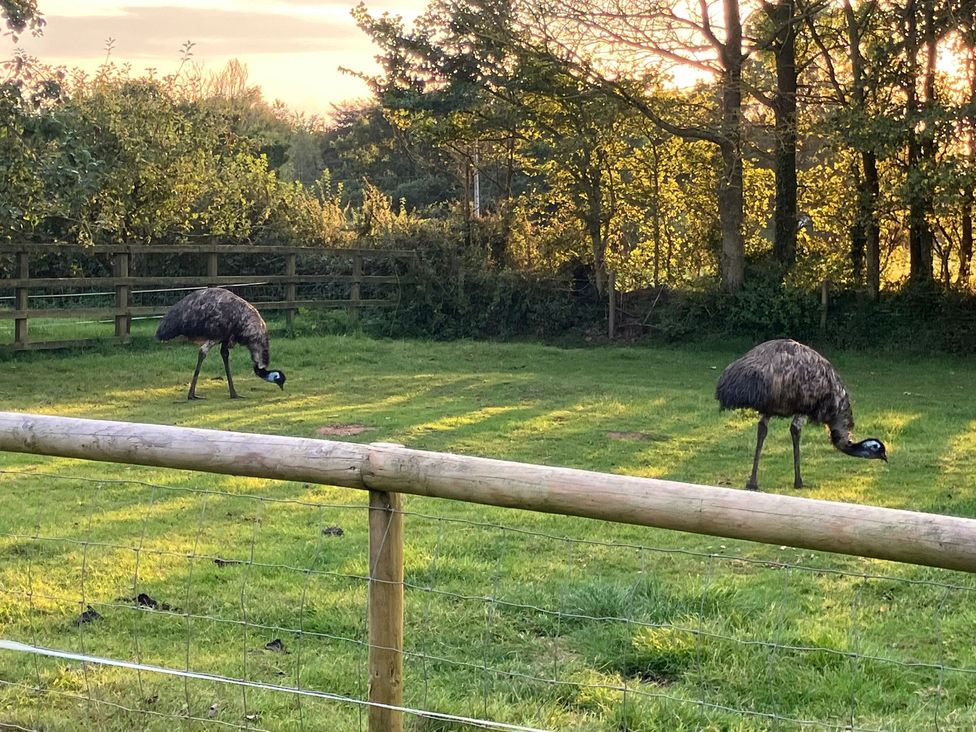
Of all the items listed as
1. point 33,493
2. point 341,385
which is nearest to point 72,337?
point 341,385

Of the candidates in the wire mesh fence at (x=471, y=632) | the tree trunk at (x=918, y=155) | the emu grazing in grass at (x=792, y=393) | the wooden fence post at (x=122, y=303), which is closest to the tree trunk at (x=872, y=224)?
the tree trunk at (x=918, y=155)

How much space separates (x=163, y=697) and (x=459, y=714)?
109 cm

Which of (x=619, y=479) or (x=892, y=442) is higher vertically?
(x=619, y=479)

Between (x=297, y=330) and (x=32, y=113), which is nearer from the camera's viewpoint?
(x=32, y=113)

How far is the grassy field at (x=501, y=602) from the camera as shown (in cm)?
373

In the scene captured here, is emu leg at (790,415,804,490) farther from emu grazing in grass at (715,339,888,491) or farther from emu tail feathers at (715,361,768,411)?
emu tail feathers at (715,361,768,411)

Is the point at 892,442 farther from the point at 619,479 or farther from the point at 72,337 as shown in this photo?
the point at 72,337

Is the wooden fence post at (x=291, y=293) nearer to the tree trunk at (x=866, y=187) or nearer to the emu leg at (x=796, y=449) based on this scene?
the tree trunk at (x=866, y=187)

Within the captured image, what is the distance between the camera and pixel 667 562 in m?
5.59

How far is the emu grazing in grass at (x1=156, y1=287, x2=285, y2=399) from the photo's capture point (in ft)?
39.8

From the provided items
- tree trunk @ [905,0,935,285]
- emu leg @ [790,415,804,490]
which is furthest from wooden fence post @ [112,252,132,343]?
tree trunk @ [905,0,935,285]

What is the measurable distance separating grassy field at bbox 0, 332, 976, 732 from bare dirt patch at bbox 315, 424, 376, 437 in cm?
5

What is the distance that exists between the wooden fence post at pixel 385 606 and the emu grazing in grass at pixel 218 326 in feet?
30.5

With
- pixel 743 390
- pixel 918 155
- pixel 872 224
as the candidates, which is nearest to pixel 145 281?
pixel 743 390
